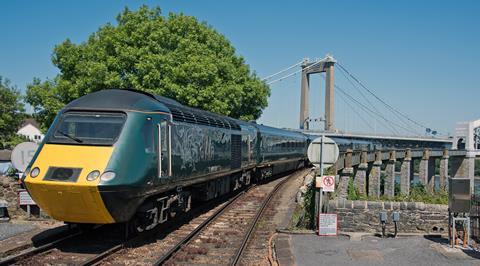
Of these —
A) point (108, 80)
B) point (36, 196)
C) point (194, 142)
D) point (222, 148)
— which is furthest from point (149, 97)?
point (108, 80)

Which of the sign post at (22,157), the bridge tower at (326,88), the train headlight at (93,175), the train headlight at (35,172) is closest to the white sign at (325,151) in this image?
the train headlight at (93,175)

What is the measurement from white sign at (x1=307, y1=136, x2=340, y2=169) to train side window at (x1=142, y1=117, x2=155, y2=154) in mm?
3953

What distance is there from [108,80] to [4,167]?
885cm

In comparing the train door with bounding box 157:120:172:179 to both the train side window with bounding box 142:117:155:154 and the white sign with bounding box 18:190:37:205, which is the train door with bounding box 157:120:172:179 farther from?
the white sign with bounding box 18:190:37:205

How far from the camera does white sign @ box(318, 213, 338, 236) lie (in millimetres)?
12125

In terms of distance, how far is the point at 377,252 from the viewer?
1039 centimetres

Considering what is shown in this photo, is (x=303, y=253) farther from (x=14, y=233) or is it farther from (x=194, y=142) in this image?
(x=14, y=233)

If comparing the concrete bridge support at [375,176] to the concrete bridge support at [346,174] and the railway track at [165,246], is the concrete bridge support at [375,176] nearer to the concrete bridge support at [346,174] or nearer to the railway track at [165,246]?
the concrete bridge support at [346,174]

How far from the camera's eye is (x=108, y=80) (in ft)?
83.1

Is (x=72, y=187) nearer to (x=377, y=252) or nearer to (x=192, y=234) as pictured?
(x=192, y=234)

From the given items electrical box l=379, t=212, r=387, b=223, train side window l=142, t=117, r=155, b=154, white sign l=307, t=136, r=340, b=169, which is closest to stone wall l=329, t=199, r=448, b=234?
electrical box l=379, t=212, r=387, b=223

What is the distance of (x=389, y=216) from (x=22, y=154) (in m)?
9.59

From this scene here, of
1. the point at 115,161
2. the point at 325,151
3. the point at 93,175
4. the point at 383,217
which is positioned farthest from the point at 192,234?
the point at 383,217

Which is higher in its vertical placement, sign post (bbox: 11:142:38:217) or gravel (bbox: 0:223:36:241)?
sign post (bbox: 11:142:38:217)
